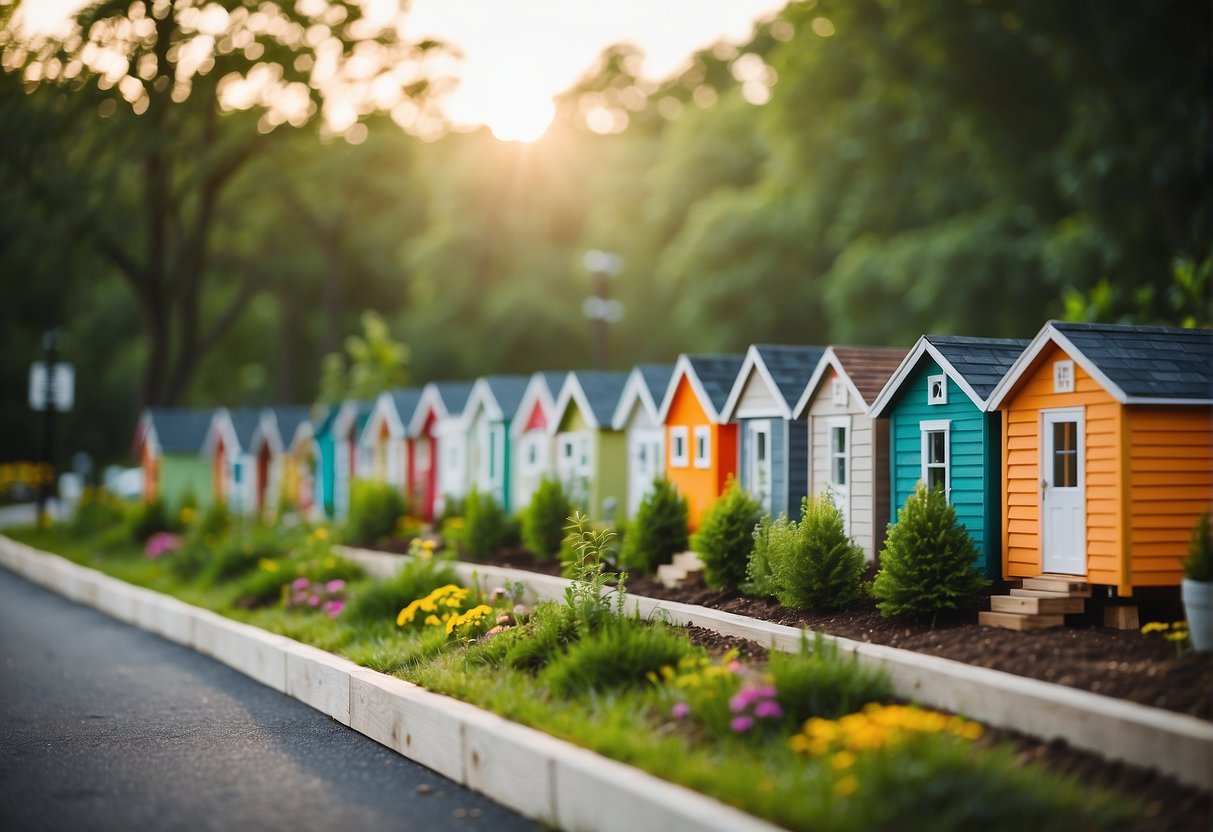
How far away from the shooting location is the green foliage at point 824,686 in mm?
7910

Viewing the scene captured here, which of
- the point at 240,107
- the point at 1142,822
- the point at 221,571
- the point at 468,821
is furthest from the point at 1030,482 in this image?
the point at 240,107

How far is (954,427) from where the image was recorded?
11.9 m

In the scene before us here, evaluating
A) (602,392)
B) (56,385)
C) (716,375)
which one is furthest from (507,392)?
(56,385)

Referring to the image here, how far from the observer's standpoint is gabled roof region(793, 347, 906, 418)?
13359mm

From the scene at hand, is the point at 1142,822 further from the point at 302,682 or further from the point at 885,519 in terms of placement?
the point at 302,682

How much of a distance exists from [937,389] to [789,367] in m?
3.10

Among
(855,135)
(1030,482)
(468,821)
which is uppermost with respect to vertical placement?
(855,135)

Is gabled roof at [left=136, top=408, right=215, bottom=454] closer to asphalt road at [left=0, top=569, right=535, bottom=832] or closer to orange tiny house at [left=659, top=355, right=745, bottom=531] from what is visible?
asphalt road at [left=0, top=569, right=535, bottom=832]

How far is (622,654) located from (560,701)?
654 mm

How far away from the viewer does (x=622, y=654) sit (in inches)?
364

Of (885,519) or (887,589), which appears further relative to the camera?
(885,519)

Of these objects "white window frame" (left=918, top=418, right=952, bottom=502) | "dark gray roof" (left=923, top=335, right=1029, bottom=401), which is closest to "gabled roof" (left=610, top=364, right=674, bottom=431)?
"white window frame" (left=918, top=418, right=952, bottom=502)

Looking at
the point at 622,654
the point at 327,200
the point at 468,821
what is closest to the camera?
the point at 468,821

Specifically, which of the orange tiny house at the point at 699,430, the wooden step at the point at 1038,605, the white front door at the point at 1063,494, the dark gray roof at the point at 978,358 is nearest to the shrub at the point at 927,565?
the wooden step at the point at 1038,605
